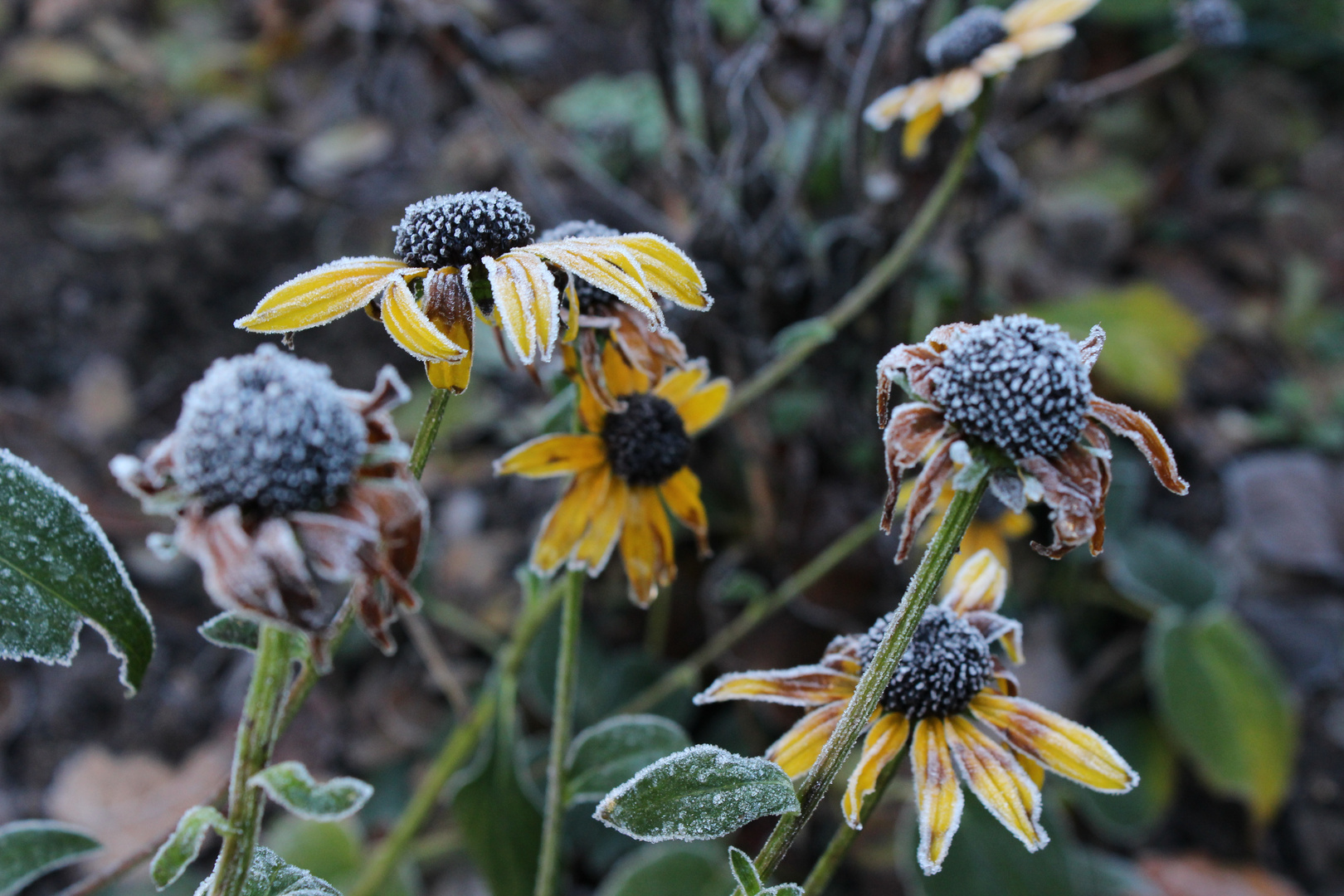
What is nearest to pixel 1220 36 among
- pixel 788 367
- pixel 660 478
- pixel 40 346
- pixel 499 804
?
pixel 788 367

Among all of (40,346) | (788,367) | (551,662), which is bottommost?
(551,662)

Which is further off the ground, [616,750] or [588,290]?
[588,290]

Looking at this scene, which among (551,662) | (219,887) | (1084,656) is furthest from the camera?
(1084,656)

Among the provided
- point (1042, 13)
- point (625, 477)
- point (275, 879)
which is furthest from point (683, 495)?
point (1042, 13)

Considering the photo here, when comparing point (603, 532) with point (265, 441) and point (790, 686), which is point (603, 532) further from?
point (265, 441)

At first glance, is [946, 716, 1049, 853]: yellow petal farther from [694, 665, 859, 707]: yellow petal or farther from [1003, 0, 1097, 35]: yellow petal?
[1003, 0, 1097, 35]: yellow petal

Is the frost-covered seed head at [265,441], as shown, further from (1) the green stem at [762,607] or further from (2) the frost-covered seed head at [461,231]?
(1) the green stem at [762,607]

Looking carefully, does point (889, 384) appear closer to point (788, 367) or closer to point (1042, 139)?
point (788, 367)
